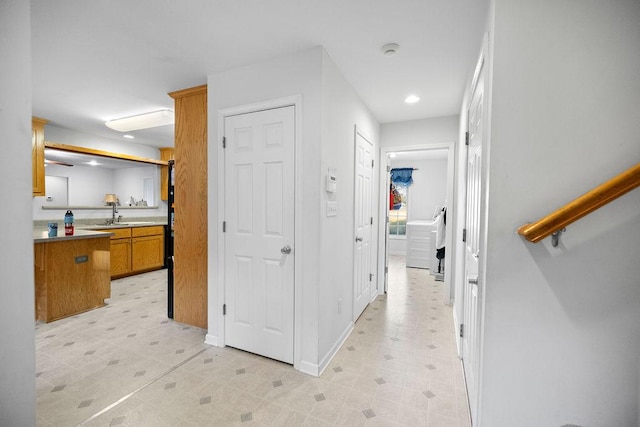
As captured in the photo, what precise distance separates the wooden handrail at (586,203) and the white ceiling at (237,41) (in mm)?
1250

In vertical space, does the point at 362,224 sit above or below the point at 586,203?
below

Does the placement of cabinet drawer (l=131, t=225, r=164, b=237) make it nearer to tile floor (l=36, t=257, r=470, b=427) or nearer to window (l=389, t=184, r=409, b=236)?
tile floor (l=36, t=257, r=470, b=427)

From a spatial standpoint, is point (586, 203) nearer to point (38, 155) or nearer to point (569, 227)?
point (569, 227)

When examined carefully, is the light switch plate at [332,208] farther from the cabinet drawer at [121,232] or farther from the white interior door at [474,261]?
the cabinet drawer at [121,232]

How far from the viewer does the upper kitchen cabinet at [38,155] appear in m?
3.79

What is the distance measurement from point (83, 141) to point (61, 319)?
119 inches

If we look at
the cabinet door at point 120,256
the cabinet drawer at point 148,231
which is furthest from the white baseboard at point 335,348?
the cabinet drawer at point 148,231

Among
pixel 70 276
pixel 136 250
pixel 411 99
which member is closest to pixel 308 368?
pixel 411 99

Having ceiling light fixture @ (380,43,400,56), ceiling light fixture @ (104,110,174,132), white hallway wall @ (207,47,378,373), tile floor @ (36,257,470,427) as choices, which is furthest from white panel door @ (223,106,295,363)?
ceiling light fixture @ (104,110,174,132)

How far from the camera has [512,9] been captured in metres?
1.25

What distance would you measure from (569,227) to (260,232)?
198 cm

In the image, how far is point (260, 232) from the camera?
91.9 inches

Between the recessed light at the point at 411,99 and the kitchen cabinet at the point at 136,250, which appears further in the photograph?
the kitchen cabinet at the point at 136,250

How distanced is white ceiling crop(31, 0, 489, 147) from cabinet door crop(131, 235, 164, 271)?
2.67 meters
